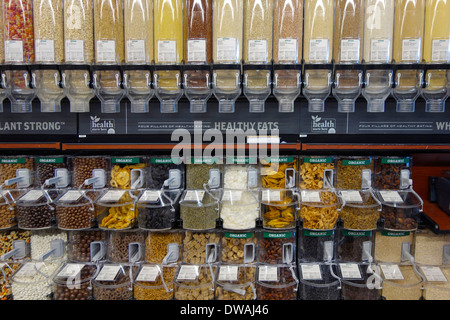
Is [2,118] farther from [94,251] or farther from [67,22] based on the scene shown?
[94,251]

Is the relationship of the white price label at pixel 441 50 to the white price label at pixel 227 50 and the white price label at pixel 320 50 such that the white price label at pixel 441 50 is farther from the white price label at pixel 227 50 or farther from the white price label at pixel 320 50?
the white price label at pixel 227 50

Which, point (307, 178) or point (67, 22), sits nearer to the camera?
point (67, 22)

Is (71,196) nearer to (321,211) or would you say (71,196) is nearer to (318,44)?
(321,211)

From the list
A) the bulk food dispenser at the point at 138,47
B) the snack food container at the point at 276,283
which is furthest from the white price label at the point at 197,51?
the snack food container at the point at 276,283

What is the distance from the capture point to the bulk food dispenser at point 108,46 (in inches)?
76.7

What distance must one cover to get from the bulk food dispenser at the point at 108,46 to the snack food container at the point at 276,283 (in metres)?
1.24

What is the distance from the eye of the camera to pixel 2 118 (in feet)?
7.52

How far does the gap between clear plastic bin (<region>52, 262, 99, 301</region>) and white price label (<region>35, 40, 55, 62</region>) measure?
1.11m

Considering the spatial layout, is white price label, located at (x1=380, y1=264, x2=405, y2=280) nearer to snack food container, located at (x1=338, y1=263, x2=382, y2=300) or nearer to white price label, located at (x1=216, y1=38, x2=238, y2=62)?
snack food container, located at (x1=338, y1=263, x2=382, y2=300)

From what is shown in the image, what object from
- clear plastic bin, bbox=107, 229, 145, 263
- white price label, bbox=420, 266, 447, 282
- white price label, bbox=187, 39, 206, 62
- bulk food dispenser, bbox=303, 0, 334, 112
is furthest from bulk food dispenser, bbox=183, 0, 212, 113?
white price label, bbox=420, 266, 447, 282

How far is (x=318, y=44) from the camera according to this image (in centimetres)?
190

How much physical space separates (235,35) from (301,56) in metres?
0.35

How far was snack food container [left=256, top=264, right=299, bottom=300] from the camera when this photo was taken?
202 centimetres

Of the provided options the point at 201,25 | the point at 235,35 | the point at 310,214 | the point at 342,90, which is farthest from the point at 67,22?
the point at 310,214
